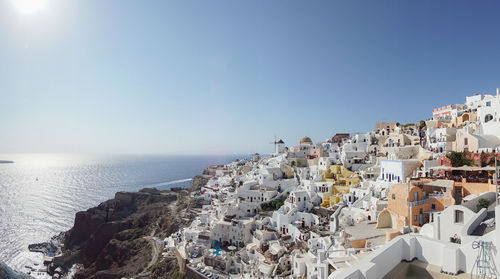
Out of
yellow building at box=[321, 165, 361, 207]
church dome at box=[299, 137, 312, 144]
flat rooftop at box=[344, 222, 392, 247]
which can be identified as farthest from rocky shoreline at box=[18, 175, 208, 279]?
church dome at box=[299, 137, 312, 144]

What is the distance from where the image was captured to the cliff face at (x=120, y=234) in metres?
35.0

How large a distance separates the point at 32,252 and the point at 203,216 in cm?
2979

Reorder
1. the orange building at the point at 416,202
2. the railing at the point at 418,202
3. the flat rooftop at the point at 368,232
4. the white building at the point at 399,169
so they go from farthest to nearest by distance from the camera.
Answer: the white building at the point at 399,169
the orange building at the point at 416,202
the railing at the point at 418,202
the flat rooftop at the point at 368,232

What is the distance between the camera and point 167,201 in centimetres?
5656

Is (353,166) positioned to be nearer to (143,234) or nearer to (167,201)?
(143,234)

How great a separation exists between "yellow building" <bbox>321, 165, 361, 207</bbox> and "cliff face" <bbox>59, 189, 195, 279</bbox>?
20.8 metres

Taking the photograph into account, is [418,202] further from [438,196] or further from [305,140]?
[305,140]

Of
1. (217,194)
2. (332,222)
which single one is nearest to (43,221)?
(217,194)

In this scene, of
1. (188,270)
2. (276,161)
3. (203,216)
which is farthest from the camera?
(276,161)

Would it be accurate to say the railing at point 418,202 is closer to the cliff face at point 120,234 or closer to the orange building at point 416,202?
the orange building at point 416,202


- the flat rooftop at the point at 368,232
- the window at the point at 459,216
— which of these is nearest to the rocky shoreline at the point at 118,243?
the flat rooftop at the point at 368,232

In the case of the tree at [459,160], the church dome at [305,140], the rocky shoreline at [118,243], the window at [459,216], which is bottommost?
the rocky shoreline at [118,243]

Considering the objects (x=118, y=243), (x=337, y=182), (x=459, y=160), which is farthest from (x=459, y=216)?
(x=118, y=243)

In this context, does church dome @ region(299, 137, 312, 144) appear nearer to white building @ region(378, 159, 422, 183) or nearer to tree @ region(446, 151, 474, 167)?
white building @ region(378, 159, 422, 183)
